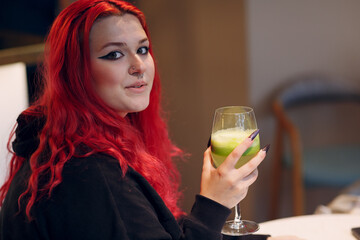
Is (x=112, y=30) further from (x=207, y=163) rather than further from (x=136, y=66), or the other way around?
(x=207, y=163)

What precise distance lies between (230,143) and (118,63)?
0.34 meters

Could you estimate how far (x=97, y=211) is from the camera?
1.07 metres

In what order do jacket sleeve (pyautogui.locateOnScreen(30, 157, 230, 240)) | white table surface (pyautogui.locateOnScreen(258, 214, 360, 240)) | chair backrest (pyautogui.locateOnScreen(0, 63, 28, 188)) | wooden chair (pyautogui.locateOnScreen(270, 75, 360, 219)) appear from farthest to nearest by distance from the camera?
wooden chair (pyautogui.locateOnScreen(270, 75, 360, 219))
chair backrest (pyautogui.locateOnScreen(0, 63, 28, 188))
white table surface (pyautogui.locateOnScreen(258, 214, 360, 240))
jacket sleeve (pyautogui.locateOnScreen(30, 157, 230, 240))

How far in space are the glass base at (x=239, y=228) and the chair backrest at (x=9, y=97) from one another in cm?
136

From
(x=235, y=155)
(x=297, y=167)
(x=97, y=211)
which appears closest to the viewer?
(x=97, y=211)

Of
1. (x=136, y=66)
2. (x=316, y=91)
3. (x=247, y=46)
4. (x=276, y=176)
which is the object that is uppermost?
(x=247, y=46)

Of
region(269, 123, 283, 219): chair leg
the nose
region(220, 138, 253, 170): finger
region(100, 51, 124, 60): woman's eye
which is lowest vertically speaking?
region(269, 123, 283, 219): chair leg

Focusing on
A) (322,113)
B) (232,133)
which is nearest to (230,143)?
(232,133)

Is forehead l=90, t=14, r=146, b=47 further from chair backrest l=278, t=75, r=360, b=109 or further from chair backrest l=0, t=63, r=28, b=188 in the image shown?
chair backrest l=278, t=75, r=360, b=109

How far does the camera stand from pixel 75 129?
3.87 feet

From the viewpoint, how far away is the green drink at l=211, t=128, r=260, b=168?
1.27m

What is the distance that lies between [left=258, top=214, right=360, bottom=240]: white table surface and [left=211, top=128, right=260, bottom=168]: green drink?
0.30 m

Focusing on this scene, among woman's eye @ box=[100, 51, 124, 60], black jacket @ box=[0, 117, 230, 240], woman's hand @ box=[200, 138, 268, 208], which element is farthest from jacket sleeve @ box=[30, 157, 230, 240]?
woman's eye @ box=[100, 51, 124, 60]

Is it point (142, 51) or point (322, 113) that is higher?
point (142, 51)
